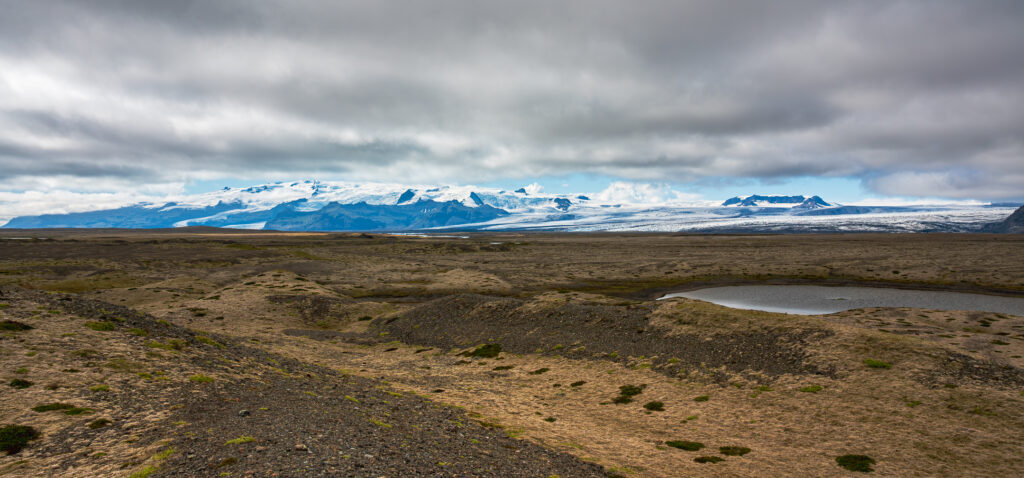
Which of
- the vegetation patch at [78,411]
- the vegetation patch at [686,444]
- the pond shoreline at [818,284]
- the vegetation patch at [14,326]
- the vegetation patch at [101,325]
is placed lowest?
the pond shoreline at [818,284]

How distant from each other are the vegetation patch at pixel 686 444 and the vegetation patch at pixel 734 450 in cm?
113

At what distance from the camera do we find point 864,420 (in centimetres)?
2509

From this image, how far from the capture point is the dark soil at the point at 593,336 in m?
35.1

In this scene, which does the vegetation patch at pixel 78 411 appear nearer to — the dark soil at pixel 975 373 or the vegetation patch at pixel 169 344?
the vegetation patch at pixel 169 344

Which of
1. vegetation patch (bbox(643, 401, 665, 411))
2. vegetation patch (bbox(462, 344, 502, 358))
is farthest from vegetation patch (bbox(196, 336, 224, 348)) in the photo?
vegetation patch (bbox(643, 401, 665, 411))

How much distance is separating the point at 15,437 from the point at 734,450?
31258mm

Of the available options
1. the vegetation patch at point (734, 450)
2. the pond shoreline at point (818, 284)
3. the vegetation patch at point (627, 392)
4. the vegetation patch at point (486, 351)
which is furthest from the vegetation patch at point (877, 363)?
the pond shoreline at point (818, 284)

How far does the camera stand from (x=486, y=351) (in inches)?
1811

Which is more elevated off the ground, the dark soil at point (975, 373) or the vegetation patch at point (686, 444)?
the dark soil at point (975, 373)

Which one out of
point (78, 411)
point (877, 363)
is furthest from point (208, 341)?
point (877, 363)

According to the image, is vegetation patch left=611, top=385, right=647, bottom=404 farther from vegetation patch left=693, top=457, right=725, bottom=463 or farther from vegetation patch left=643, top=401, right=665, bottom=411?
vegetation patch left=693, top=457, right=725, bottom=463

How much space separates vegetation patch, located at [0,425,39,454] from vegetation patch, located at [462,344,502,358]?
1288 inches

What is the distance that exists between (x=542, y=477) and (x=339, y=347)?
39144 mm

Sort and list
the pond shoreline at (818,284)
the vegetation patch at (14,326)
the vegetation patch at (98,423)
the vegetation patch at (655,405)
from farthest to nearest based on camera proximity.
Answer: the pond shoreline at (818,284) < the vegetation patch at (655,405) < the vegetation patch at (14,326) < the vegetation patch at (98,423)
